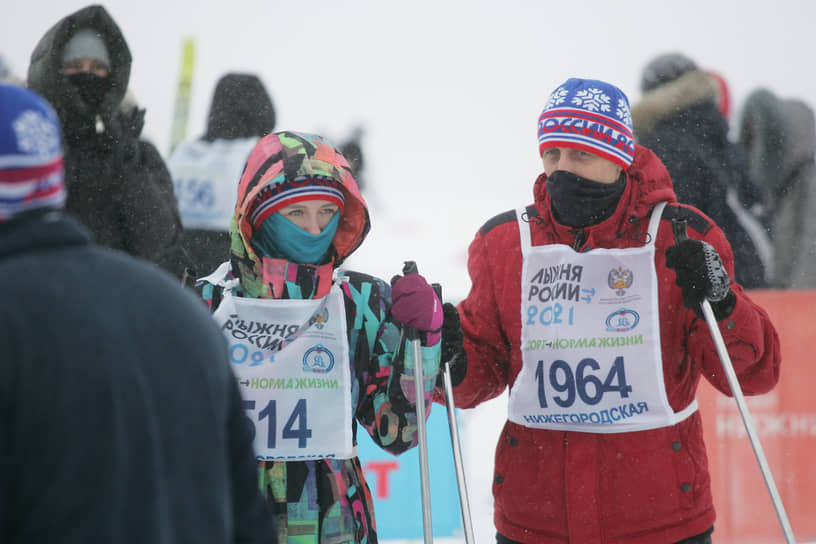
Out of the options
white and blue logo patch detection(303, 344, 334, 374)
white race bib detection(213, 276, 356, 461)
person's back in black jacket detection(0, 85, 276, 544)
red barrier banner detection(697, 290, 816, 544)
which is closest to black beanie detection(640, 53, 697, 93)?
red barrier banner detection(697, 290, 816, 544)

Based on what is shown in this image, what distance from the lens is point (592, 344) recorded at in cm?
292

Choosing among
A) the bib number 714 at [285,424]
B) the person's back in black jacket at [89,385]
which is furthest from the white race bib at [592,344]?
the person's back in black jacket at [89,385]

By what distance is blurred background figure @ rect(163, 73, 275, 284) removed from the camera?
4.45 meters

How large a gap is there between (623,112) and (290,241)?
45.9 inches

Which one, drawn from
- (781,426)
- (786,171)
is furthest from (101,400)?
(786,171)

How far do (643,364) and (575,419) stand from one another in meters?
0.26

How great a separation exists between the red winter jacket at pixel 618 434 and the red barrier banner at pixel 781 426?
2044 millimetres

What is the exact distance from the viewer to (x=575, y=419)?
2873mm

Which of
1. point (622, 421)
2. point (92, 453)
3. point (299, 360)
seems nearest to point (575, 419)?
point (622, 421)

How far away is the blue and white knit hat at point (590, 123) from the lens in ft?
9.95

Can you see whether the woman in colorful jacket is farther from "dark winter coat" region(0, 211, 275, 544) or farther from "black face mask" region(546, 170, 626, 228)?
"dark winter coat" region(0, 211, 275, 544)

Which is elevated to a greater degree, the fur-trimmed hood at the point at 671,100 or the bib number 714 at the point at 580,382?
the fur-trimmed hood at the point at 671,100

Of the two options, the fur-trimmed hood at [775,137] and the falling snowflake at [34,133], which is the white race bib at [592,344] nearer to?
the falling snowflake at [34,133]

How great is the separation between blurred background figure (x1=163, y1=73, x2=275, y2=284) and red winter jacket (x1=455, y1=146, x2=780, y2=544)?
164cm
